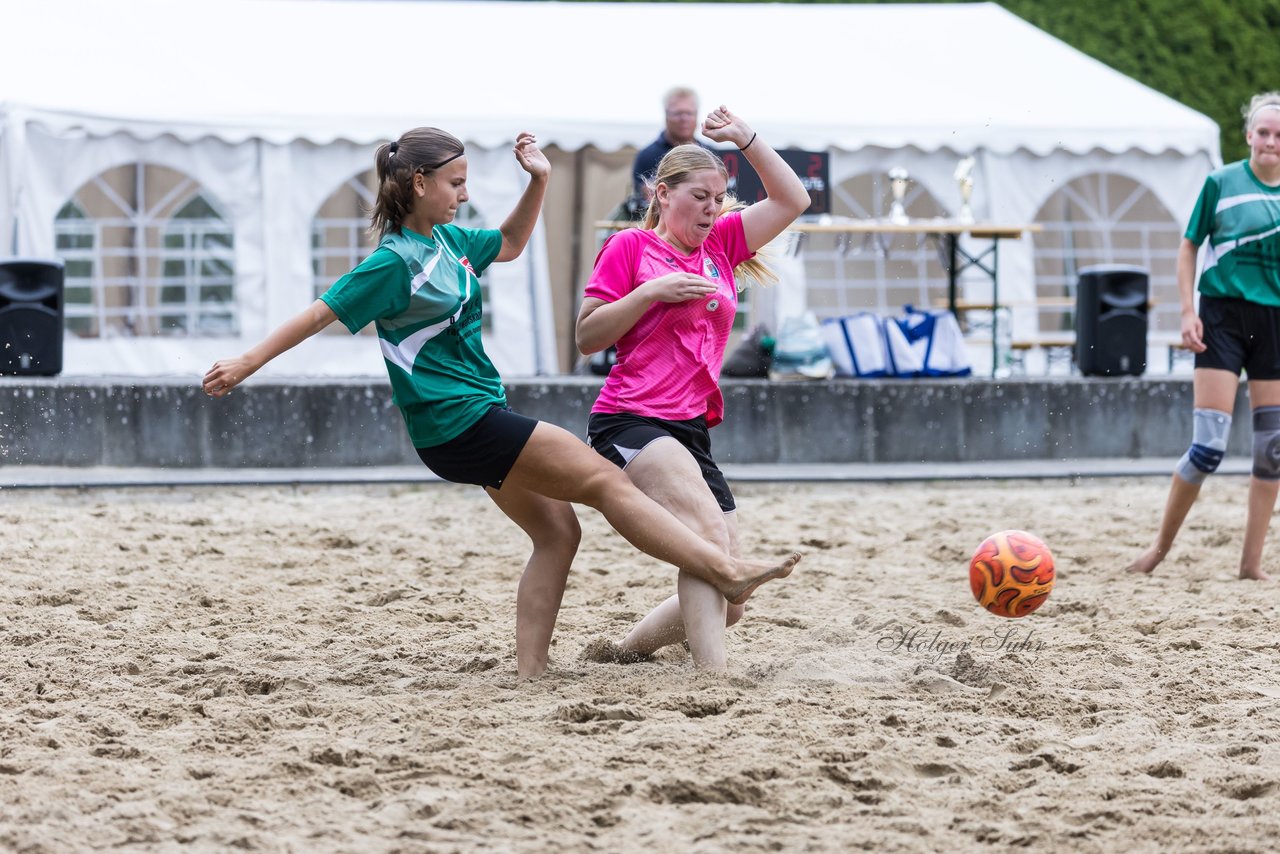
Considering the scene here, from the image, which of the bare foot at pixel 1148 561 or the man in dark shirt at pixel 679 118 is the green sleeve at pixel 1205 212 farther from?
the man in dark shirt at pixel 679 118

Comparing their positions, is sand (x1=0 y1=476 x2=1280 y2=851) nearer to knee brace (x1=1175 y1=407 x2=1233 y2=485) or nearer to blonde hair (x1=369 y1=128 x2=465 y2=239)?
knee brace (x1=1175 y1=407 x2=1233 y2=485)

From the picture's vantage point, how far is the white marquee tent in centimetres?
1240

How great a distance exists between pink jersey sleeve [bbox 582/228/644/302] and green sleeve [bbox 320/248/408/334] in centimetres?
49

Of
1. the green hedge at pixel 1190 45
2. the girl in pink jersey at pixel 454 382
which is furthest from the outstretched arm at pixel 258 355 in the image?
the green hedge at pixel 1190 45

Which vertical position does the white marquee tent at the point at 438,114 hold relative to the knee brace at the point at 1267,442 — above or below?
above

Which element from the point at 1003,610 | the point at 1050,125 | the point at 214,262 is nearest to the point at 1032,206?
the point at 1050,125

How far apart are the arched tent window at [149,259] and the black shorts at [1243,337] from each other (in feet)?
29.5

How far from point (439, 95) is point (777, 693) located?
1023 centimetres

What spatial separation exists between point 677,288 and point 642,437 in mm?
438

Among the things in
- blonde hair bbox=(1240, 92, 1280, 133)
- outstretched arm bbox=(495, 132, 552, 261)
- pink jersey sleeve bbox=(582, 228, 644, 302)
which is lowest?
pink jersey sleeve bbox=(582, 228, 644, 302)

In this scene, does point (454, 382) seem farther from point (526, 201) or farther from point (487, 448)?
point (526, 201)

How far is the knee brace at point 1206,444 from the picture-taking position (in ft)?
19.2

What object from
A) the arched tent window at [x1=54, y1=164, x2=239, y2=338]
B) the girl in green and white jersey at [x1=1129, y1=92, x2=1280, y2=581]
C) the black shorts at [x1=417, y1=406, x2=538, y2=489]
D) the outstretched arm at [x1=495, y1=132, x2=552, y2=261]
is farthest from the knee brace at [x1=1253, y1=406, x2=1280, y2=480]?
the arched tent window at [x1=54, y1=164, x2=239, y2=338]

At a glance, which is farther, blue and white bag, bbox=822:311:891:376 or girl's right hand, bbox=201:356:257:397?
blue and white bag, bbox=822:311:891:376
